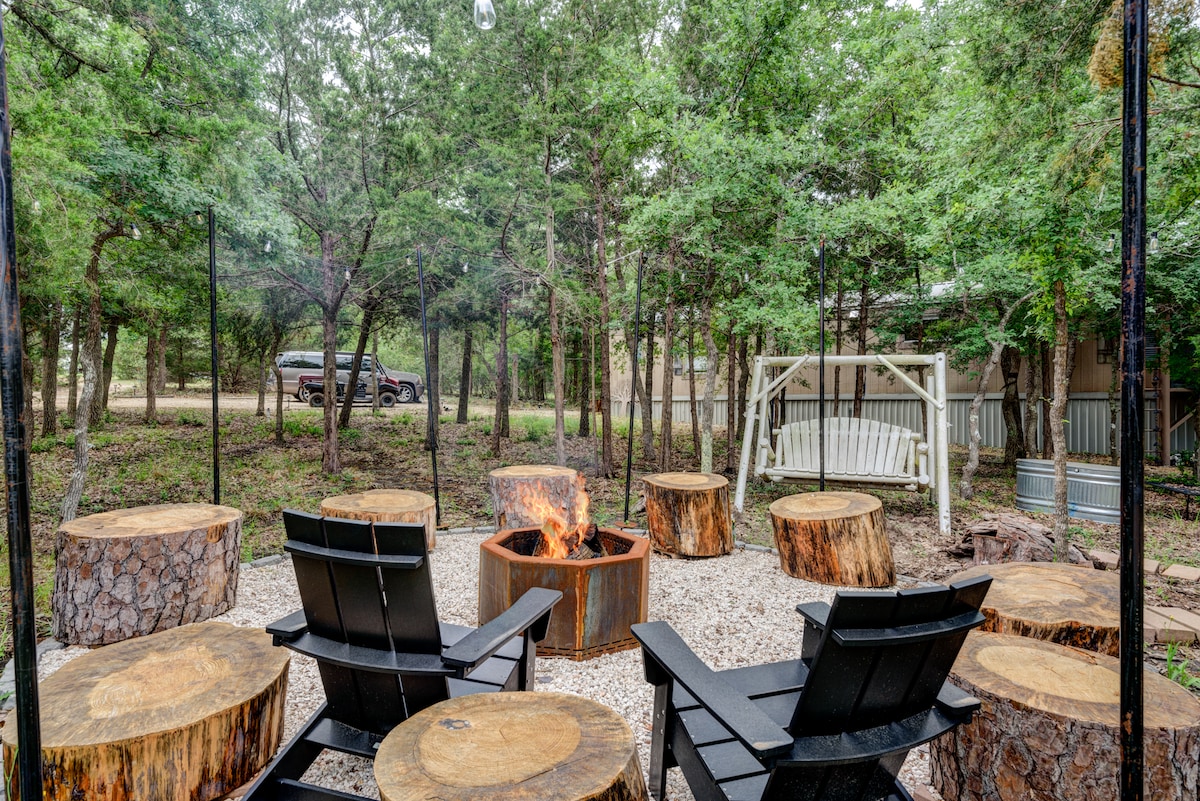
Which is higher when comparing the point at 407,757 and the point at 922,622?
the point at 922,622

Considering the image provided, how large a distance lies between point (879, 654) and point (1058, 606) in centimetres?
154

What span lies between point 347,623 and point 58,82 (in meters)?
5.41

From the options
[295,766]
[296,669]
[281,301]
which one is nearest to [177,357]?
[281,301]

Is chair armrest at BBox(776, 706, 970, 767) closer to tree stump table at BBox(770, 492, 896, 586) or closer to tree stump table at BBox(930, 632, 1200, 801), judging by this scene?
tree stump table at BBox(930, 632, 1200, 801)

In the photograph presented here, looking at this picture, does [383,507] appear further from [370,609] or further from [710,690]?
[710,690]

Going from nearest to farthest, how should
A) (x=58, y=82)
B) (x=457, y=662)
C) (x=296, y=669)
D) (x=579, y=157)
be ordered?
1. (x=457, y=662)
2. (x=296, y=669)
3. (x=58, y=82)
4. (x=579, y=157)

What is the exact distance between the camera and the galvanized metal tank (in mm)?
6344

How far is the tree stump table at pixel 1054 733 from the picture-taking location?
5.33 ft

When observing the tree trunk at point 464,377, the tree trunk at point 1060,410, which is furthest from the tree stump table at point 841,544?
the tree trunk at point 464,377

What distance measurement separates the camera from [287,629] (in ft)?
6.20

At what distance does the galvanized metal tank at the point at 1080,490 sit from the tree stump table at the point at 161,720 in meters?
7.25

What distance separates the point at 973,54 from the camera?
4613 mm

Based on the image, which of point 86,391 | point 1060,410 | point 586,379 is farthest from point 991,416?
point 86,391

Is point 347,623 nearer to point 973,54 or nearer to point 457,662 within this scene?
point 457,662
